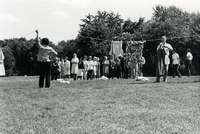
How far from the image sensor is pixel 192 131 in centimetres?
580

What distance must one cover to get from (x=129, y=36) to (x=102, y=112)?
42916 mm

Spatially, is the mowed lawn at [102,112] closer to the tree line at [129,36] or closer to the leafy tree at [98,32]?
the tree line at [129,36]

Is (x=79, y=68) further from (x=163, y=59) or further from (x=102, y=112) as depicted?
(x=102, y=112)

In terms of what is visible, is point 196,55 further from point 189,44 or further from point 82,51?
point 82,51

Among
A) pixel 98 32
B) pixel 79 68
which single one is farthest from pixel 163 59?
pixel 98 32

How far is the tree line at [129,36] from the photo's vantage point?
40875mm

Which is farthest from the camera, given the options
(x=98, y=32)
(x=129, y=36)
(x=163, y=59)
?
(x=98, y=32)

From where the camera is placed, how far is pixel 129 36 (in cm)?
4969

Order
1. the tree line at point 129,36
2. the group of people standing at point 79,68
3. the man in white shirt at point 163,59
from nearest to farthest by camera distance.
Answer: the man in white shirt at point 163,59
the group of people standing at point 79,68
the tree line at point 129,36

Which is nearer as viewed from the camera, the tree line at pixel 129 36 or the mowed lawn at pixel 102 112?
the mowed lawn at pixel 102 112

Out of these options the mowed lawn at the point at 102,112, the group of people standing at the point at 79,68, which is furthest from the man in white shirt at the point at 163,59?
the group of people standing at the point at 79,68

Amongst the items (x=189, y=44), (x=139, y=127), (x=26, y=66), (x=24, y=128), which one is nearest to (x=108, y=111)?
(x=139, y=127)

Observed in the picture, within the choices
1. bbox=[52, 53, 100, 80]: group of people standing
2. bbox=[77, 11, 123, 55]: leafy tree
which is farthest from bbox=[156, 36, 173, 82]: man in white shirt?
bbox=[77, 11, 123, 55]: leafy tree

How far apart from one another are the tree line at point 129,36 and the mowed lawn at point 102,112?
22.7 m
